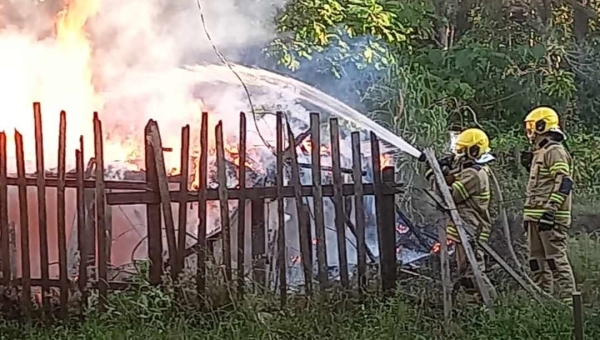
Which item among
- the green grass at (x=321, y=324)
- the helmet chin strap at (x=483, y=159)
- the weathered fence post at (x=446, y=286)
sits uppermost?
the helmet chin strap at (x=483, y=159)

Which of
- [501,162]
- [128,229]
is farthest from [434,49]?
[128,229]

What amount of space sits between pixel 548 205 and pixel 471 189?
670mm

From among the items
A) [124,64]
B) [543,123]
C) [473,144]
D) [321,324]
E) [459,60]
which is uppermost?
[459,60]

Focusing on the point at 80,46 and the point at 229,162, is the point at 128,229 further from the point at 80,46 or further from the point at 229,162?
the point at 80,46

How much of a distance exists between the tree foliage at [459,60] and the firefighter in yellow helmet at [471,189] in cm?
393

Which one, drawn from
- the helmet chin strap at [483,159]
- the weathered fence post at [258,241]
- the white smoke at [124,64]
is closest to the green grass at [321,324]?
the weathered fence post at [258,241]

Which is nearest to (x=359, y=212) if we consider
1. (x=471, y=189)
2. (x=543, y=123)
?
(x=471, y=189)

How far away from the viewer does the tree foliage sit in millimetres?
11008

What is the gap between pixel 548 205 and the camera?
668 centimetres

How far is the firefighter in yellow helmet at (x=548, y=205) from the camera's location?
21.9ft

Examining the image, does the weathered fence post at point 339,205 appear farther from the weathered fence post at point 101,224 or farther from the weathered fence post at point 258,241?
the weathered fence post at point 101,224

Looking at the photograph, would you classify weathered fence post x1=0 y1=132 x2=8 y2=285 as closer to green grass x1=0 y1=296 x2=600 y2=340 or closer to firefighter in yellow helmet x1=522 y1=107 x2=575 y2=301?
green grass x1=0 y1=296 x2=600 y2=340

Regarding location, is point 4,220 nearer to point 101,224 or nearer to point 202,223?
point 101,224

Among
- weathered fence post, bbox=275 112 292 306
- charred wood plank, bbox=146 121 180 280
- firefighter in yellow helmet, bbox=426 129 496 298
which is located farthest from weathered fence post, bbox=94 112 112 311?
firefighter in yellow helmet, bbox=426 129 496 298
